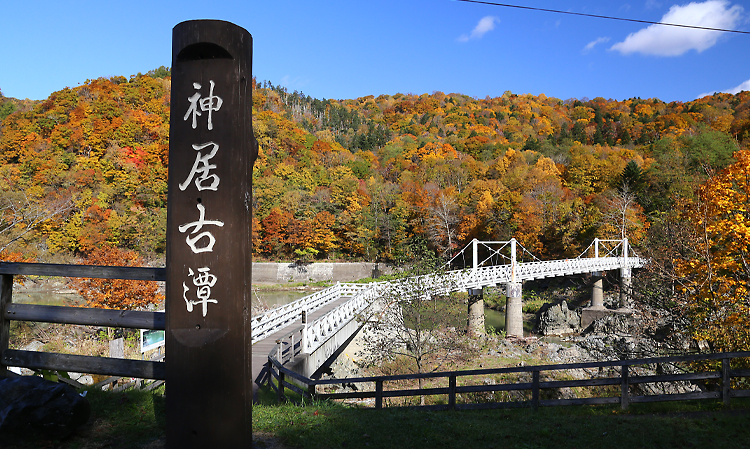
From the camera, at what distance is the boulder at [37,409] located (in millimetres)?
2266

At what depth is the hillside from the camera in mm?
30188

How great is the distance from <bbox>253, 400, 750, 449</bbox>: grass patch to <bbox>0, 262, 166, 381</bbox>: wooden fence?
38.6 inches

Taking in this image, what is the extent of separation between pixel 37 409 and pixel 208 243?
1312mm

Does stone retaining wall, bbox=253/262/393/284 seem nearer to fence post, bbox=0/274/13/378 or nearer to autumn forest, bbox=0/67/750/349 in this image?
autumn forest, bbox=0/67/750/349


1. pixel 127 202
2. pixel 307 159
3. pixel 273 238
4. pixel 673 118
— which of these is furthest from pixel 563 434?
pixel 673 118

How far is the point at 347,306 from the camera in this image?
14.4 metres

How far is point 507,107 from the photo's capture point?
8394cm

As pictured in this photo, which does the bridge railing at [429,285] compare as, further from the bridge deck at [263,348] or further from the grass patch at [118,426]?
the grass patch at [118,426]

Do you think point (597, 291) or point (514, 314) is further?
point (597, 291)

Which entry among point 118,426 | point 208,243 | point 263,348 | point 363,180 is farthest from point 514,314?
point 363,180

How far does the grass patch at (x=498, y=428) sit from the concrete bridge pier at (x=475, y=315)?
14.8m

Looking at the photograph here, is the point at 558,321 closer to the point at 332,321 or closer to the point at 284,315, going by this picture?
the point at 332,321

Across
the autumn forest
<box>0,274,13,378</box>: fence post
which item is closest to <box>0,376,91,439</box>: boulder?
<box>0,274,13,378</box>: fence post

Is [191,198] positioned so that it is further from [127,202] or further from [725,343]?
[127,202]
